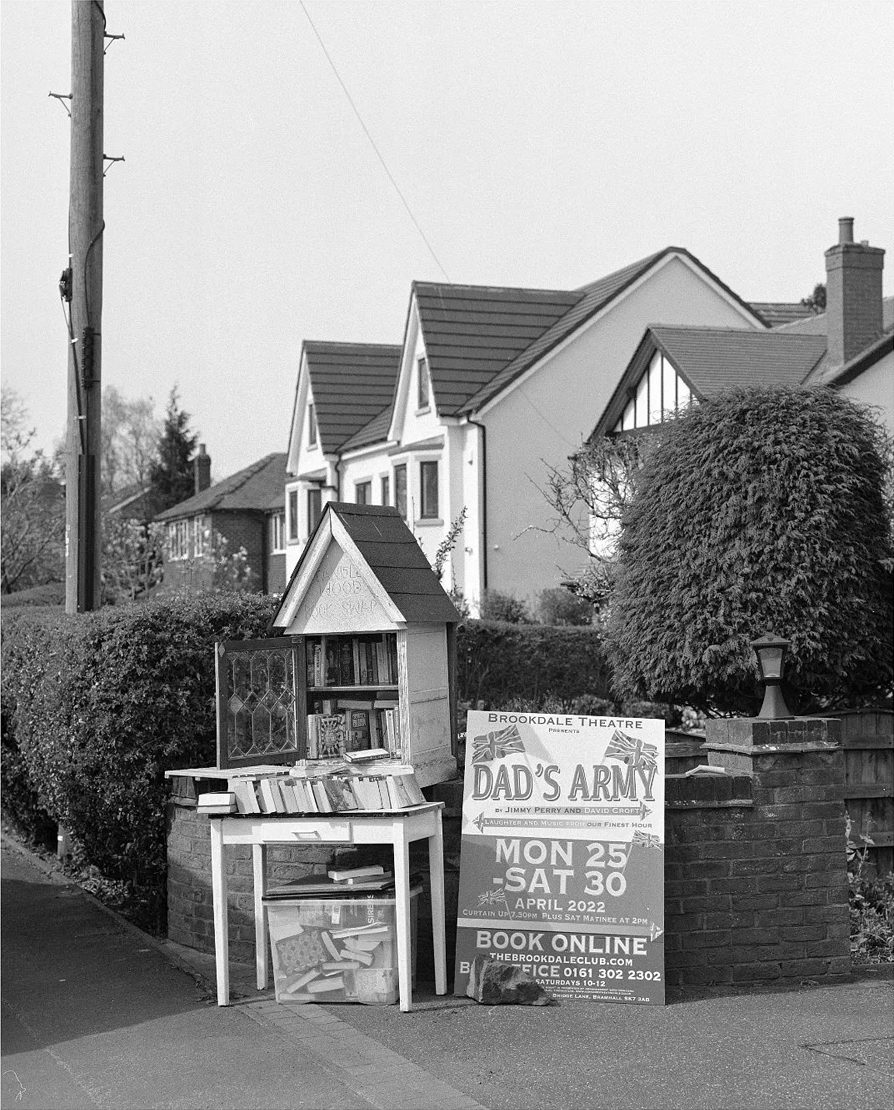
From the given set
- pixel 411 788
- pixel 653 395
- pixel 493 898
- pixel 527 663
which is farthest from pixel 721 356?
pixel 411 788

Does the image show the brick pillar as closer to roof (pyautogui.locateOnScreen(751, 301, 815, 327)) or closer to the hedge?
the hedge

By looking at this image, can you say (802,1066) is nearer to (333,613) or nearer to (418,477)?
(333,613)

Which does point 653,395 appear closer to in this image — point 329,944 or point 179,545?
point 329,944

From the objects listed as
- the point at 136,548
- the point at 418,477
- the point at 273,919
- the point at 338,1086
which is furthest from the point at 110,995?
the point at 136,548

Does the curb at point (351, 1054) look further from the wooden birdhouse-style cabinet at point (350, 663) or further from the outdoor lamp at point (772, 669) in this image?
the outdoor lamp at point (772, 669)

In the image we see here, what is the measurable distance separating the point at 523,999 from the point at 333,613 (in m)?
2.34

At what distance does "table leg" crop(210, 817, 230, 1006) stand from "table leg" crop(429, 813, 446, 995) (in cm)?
106

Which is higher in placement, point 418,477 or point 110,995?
point 418,477

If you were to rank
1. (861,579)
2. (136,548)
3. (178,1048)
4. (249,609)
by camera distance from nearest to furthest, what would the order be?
(178,1048)
(249,609)
(861,579)
(136,548)

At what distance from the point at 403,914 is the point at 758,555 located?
474 cm

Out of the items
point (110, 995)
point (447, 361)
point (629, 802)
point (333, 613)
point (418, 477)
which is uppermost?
point (447, 361)

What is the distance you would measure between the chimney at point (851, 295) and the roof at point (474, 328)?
878 centimetres

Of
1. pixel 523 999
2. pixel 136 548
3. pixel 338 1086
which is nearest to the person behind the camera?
pixel 338 1086

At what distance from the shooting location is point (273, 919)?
22.6ft
